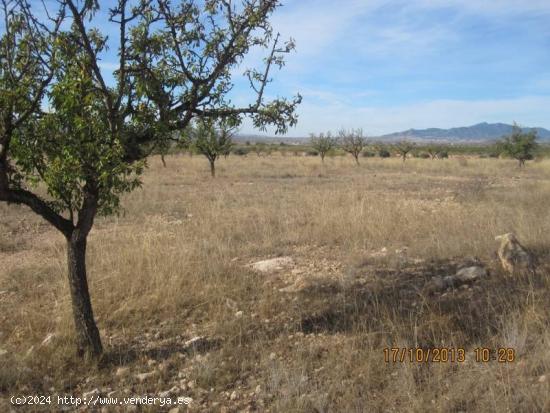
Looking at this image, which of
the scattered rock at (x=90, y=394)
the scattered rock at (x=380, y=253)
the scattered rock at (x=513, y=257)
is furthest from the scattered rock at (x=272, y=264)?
the scattered rock at (x=90, y=394)

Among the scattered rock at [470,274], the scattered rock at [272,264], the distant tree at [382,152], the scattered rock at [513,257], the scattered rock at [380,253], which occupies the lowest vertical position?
the scattered rock at [272,264]

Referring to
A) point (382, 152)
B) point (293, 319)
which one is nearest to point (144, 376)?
point (293, 319)

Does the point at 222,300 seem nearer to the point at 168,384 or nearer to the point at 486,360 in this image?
the point at 168,384

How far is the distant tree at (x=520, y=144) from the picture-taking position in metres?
35.1

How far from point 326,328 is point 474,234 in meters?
4.47

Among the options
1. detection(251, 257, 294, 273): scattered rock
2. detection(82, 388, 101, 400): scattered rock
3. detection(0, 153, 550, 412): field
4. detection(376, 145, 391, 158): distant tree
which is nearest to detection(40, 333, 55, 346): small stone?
detection(0, 153, 550, 412): field

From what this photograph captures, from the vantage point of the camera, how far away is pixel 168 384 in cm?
396

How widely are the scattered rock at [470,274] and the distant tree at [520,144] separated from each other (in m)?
33.2

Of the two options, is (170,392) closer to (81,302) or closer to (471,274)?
(81,302)

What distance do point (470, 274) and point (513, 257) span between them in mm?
691

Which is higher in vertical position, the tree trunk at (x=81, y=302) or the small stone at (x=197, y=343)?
the tree trunk at (x=81, y=302)

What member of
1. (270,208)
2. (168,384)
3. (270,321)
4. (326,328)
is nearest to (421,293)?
(326,328)

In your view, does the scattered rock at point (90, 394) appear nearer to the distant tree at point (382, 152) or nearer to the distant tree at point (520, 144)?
the distant tree at point (520, 144)

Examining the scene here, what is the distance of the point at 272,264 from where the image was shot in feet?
23.4
